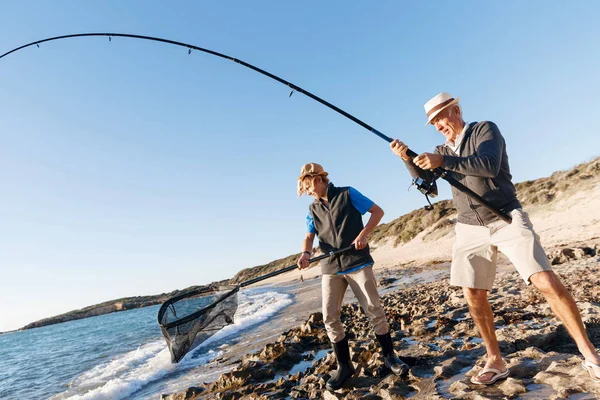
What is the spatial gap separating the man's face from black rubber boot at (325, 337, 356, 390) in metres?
2.64

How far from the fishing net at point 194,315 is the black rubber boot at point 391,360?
7.03 feet

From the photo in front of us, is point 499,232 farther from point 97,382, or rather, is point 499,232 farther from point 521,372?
point 97,382

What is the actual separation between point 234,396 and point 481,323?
3.24m

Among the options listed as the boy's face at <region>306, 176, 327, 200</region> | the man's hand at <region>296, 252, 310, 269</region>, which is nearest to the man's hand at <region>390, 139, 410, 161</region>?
the boy's face at <region>306, 176, 327, 200</region>

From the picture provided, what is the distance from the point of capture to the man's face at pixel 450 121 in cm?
352

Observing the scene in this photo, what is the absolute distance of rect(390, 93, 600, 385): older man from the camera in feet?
9.58

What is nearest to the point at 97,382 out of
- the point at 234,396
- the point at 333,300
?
the point at 234,396

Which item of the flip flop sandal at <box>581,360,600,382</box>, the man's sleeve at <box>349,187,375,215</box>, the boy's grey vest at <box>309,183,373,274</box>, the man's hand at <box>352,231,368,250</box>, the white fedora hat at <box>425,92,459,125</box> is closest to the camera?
the flip flop sandal at <box>581,360,600,382</box>

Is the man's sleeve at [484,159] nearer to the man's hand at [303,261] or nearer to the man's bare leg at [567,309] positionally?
the man's bare leg at [567,309]

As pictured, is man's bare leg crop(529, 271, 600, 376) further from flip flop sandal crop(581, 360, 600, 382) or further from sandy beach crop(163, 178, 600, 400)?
sandy beach crop(163, 178, 600, 400)

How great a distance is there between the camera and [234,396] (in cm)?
486

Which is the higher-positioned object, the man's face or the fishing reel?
the man's face

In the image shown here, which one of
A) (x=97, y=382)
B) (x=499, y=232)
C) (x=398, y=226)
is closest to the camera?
(x=499, y=232)

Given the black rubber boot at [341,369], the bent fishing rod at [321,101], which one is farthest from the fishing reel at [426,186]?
the black rubber boot at [341,369]
